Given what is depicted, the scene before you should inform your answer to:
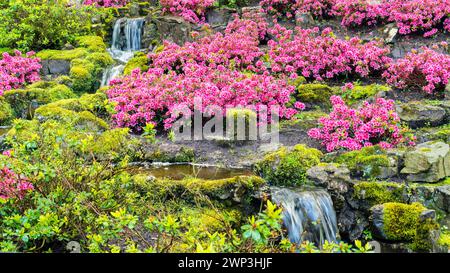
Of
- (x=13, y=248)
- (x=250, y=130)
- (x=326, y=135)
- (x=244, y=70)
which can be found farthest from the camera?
(x=244, y=70)

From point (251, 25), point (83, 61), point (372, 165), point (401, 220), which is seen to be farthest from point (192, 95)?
point (401, 220)

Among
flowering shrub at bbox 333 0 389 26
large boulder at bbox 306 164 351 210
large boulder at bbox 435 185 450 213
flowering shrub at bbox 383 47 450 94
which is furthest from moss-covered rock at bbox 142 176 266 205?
flowering shrub at bbox 333 0 389 26

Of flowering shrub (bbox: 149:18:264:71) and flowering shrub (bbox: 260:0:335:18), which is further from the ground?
flowering shrub (bbox: 260:0:335:18)

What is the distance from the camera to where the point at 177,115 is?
35.1 ft

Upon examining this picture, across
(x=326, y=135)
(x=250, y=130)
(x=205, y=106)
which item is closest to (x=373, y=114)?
(x=326, y=135)

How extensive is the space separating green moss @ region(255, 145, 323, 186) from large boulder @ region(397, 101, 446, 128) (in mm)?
3036

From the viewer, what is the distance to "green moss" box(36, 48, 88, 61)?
47.6 feet

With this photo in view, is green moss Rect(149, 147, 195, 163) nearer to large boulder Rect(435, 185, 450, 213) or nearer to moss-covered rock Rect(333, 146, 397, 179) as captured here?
moss-covered rock Rect(333, 146, 397, 179)

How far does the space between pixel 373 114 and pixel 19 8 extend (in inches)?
477

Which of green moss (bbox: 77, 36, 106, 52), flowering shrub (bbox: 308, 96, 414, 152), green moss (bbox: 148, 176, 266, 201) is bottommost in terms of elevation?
green moss (bbox: 148, 176, 266, 201)

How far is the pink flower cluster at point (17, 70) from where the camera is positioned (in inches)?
523

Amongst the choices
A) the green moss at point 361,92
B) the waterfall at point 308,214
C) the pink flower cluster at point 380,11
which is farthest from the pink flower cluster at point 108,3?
the waterfall at point 308,214

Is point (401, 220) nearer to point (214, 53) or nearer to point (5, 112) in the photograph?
point (214, 53)
